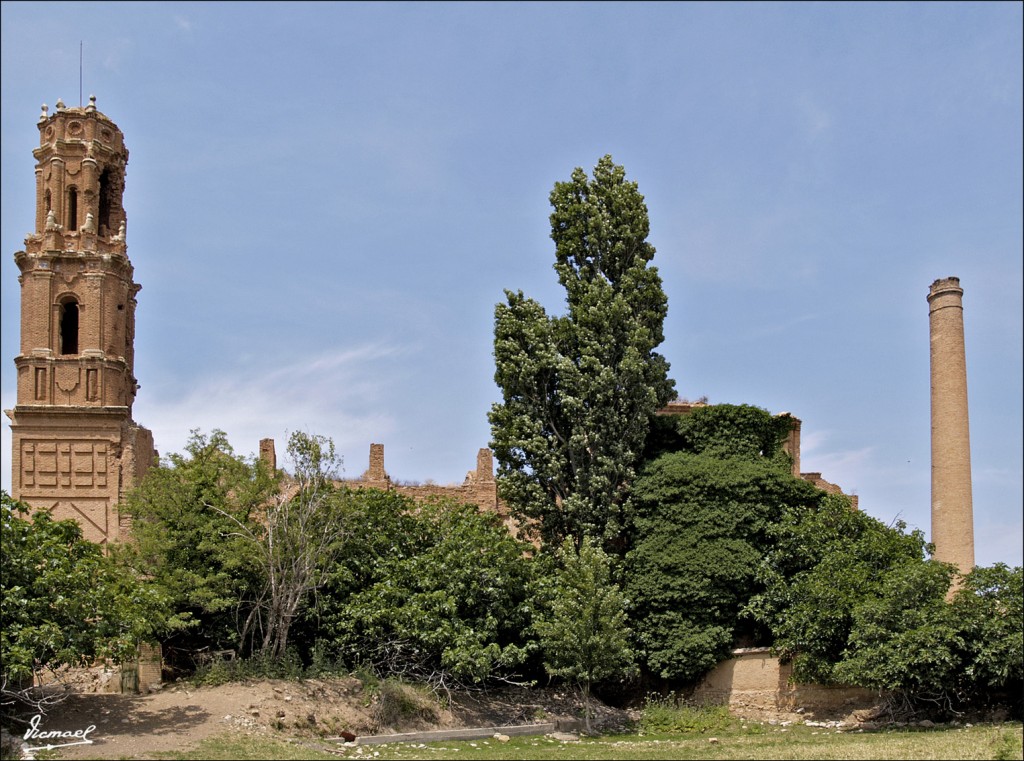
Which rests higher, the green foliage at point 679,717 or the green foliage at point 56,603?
the green foliage at point 56,603

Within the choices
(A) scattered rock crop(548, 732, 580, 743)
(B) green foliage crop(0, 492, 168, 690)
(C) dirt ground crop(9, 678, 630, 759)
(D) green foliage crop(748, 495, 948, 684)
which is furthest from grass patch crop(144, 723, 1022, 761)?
(B) green foliage crop(0, 492, 168, 690)

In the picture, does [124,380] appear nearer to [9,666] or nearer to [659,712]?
[9,666]

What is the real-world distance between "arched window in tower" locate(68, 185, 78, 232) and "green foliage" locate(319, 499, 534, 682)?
13049mm

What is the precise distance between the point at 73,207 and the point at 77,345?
4.34 meters

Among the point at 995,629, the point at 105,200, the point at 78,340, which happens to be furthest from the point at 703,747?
the point at 105,200

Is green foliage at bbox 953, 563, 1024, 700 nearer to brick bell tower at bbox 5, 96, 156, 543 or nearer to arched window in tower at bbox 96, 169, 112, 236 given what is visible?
brick bell tower at bbox 5, 96, 156, 543

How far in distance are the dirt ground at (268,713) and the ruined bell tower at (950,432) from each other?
11.4 metres

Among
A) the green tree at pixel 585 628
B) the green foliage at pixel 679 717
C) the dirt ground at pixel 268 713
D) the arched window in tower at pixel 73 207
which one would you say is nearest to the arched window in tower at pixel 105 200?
the arched window in tower at pixel 73 207

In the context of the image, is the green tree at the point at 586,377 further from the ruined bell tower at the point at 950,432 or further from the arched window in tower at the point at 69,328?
the arched window in tower at the point at 69,328

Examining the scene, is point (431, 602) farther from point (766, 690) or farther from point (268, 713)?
point (766, 690)

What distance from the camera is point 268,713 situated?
25344mm

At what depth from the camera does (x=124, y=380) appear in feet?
116

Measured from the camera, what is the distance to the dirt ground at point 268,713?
74.8ft

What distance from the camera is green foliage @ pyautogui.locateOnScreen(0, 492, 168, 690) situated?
Result: 878 inches
